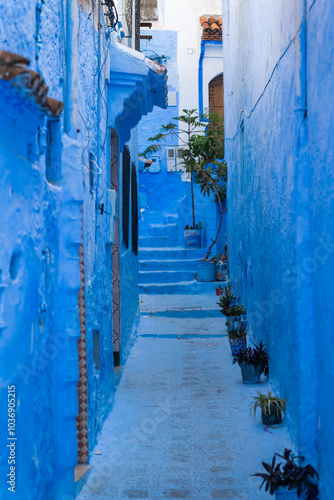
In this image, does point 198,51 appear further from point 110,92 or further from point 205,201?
point 110,92

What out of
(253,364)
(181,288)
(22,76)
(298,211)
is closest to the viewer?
(22,76)

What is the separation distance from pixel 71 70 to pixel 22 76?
1996 mm

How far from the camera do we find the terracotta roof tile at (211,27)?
21125 mm

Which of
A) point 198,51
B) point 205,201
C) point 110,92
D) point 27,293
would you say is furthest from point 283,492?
point 198,51

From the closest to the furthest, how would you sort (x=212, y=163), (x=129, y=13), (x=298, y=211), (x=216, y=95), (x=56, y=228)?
1. (x=56, y=228)
2. (x=298, y=211)
3. (x=129, y=13)
4. (x=212, y=163)
5. (x=216, y=95)

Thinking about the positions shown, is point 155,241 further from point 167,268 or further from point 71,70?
point 71,70

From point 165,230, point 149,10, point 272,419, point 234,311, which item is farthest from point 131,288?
point 149,10

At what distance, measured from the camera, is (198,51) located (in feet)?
71.9

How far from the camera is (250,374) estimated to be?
7.39m

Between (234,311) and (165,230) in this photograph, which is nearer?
(234,311)

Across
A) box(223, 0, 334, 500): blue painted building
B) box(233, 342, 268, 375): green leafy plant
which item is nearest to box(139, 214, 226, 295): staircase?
box(223, 0, 334, 500): blue painted building

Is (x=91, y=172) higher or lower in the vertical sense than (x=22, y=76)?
lower

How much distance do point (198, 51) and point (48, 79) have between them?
1939 cm

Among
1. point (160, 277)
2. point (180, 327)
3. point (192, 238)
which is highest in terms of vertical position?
point (192, 238)
